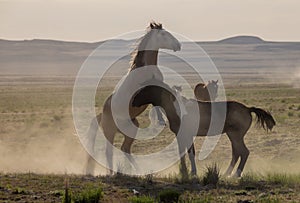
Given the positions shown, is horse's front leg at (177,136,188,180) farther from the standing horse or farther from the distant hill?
the distant hill

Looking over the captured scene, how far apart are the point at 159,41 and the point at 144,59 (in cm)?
47

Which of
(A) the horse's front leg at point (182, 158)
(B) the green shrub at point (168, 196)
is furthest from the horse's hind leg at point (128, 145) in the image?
(B) the green shrub at point (168, 196)

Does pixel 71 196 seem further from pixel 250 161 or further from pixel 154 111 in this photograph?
pixel 154 111

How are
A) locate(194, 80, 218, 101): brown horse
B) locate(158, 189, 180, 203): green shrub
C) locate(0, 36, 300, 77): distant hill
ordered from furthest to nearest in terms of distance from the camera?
locate(0, 36, 300, 77): distant hill
locate(194, 80, 218, 101): brown horse
locate(158, 189, 180, 203): green shrub

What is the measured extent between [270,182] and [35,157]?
738 cm

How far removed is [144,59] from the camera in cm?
1280

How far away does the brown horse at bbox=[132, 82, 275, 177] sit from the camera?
12.1m

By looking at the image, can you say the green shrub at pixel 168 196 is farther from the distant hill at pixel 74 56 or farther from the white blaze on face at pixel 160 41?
the distant hill at pixel 74 56

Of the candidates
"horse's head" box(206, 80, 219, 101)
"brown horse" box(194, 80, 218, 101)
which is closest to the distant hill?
"horse's head" box(206, 80, 219, 101)

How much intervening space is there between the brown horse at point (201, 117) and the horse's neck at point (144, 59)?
0.69 metres

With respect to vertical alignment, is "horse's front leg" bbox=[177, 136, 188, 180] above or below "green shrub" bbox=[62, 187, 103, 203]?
above

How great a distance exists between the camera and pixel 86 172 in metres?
13.4

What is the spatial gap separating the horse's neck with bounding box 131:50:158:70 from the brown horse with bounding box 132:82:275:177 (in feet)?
2.25

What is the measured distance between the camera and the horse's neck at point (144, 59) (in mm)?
12773
